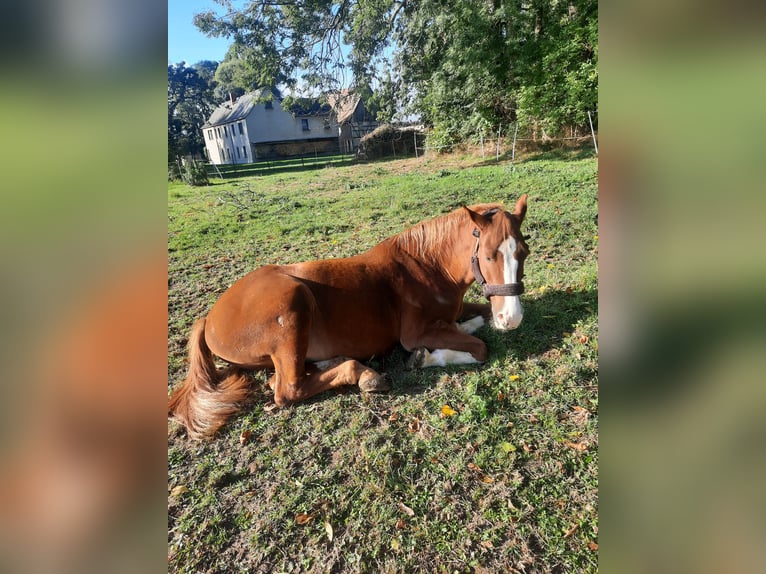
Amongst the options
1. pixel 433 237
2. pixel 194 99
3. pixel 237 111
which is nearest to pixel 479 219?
pixel 433 237

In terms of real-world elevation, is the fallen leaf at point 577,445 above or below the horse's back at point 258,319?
below

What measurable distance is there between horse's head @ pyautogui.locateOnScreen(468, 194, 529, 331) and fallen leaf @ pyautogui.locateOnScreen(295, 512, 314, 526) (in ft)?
6.42

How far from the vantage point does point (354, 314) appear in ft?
12.3

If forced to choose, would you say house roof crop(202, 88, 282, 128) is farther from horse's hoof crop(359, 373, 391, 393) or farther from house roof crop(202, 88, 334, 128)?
horse's hoof crop(359, 373, 391, 393)

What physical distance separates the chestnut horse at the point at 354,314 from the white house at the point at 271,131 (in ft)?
117

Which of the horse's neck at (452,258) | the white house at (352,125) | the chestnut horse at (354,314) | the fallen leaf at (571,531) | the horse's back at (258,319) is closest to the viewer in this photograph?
the fallen leaf at (571,531)

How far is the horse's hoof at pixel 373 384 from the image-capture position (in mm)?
3447

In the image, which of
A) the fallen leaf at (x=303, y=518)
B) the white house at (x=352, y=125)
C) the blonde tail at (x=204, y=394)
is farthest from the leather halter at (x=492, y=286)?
the white house at (x=352, y=125)

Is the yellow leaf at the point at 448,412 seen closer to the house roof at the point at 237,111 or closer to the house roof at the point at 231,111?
the house roof at the point at 237,111

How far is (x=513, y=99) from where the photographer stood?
62.1 ft
